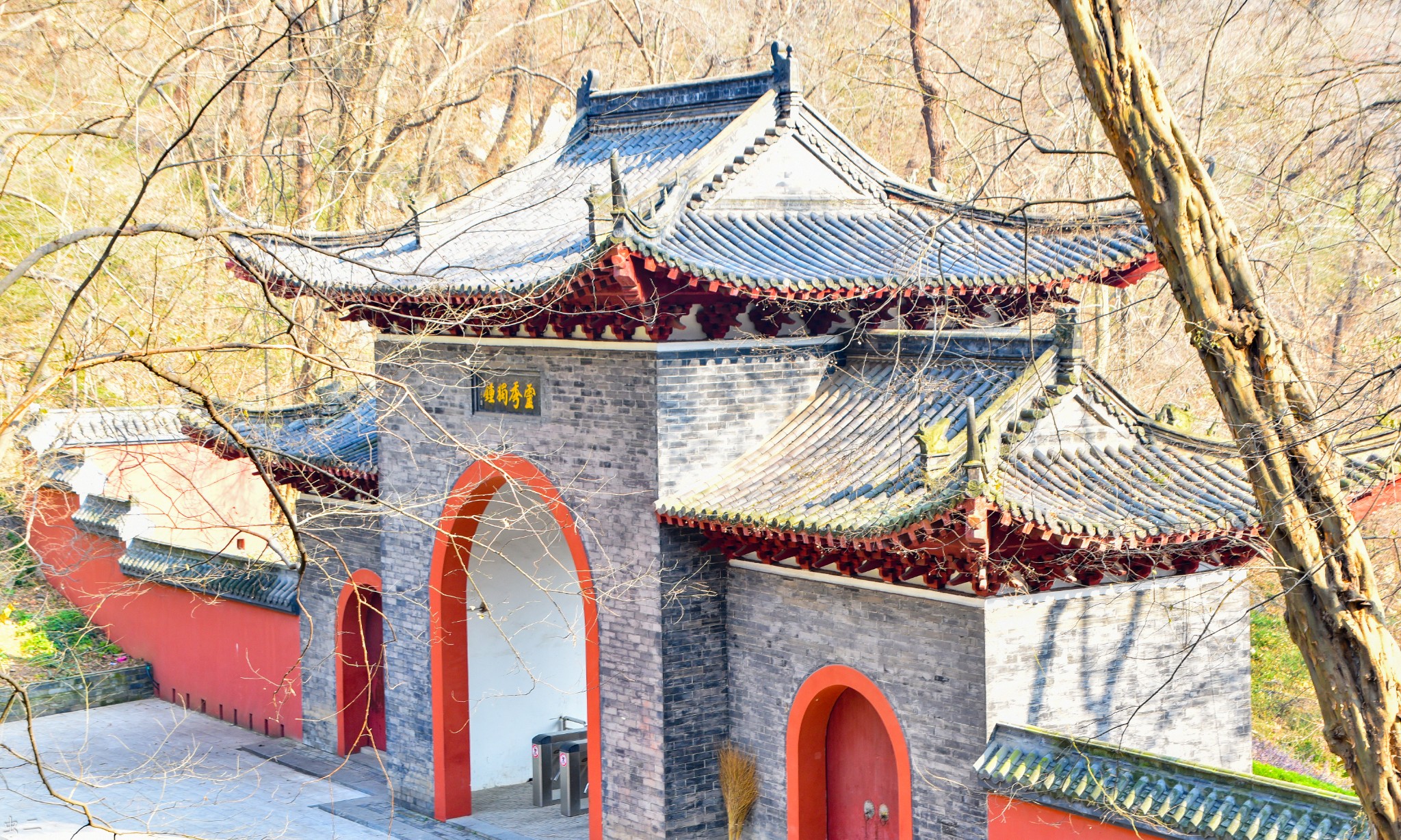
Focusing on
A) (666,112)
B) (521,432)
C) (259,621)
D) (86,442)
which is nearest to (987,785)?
(521,432)

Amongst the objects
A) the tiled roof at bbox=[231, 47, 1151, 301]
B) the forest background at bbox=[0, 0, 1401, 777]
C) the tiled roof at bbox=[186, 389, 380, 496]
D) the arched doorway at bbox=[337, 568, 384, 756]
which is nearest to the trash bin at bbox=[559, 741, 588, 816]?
the arched doorway at bbox=[337, 568, 384, 756]

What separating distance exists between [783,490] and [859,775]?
2053 millimetres

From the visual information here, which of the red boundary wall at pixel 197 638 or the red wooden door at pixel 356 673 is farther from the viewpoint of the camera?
the red boundary wall at pixel 197 638

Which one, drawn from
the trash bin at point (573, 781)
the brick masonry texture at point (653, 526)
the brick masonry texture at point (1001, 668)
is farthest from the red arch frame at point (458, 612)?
the brick masonry texture at point (1001, 668)

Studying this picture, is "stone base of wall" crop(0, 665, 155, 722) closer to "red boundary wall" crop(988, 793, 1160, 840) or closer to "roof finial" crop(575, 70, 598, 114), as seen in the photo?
"roof finial" crop(575, 70, 598, 114)

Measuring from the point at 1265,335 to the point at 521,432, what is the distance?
6512mm

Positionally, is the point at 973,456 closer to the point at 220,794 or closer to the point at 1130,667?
the point at 1130,667

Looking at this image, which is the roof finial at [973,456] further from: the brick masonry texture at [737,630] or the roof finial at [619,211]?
the roof finial at [619,211]

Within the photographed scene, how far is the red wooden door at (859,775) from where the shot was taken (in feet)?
30.2

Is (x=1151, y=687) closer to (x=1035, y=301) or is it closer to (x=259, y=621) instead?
(x=1035, y=301)

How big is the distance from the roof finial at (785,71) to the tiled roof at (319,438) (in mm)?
4709

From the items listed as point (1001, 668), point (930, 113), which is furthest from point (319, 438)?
point (930, 113)

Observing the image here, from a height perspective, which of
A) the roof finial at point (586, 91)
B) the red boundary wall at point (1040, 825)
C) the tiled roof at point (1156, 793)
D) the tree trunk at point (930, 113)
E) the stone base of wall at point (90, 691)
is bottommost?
the stone base of wall at point (90, 691)

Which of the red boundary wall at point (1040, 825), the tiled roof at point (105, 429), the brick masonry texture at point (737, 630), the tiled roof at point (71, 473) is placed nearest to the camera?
the red boundary wall at point (1040, 825)
